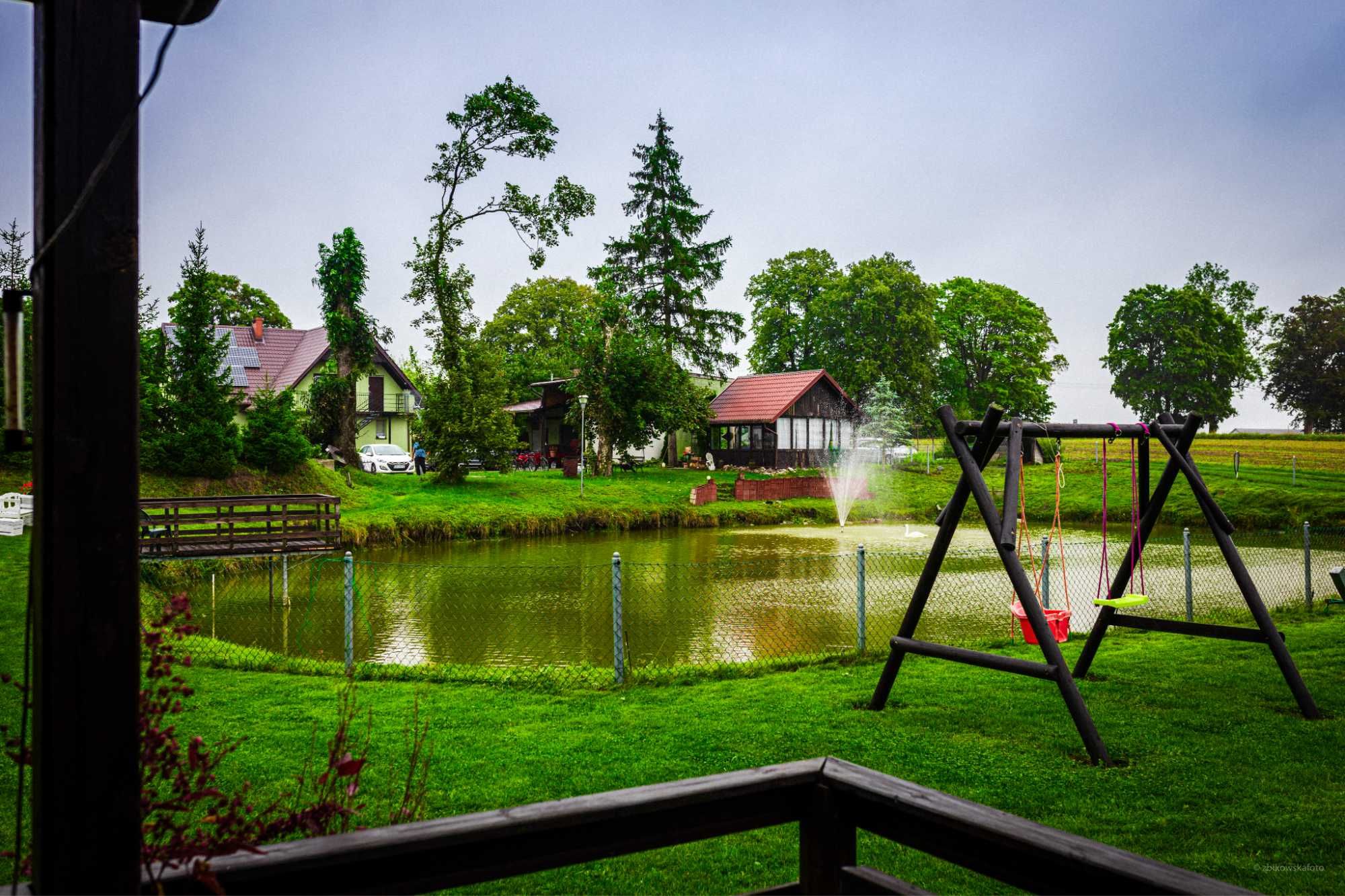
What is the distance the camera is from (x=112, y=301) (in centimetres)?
204

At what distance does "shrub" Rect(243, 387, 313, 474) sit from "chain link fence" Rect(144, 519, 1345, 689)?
310 inches

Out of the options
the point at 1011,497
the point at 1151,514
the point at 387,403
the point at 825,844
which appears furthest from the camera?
the point at 387,403

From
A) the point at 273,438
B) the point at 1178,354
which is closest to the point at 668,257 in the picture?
the point at 273,438

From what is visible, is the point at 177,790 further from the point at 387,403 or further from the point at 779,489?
the point at 387,403

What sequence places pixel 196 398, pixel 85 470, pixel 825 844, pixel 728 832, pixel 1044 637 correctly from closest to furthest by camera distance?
pixel 85 470 < pixel 728 832 < pixel 825 844 < pixel 1044 637 < pixel 196 398

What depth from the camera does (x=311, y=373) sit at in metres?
43.0

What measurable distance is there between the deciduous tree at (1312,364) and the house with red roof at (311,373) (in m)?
56.6

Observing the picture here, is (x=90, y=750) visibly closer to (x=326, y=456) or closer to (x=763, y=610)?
(x=763, y=610)

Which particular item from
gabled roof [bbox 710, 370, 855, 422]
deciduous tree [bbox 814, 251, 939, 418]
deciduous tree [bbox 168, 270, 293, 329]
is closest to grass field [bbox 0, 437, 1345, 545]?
gabled roof [bbox 710, 370, 855, 422]

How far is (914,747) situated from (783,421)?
4033 cm

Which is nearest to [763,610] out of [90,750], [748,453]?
[90,750]

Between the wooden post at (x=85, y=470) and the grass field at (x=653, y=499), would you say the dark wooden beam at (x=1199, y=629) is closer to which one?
the wooden post at (x=85, y=470)

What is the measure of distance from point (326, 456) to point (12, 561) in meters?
19.1

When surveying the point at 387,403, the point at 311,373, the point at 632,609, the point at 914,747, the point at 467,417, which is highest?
the point at 311,373
